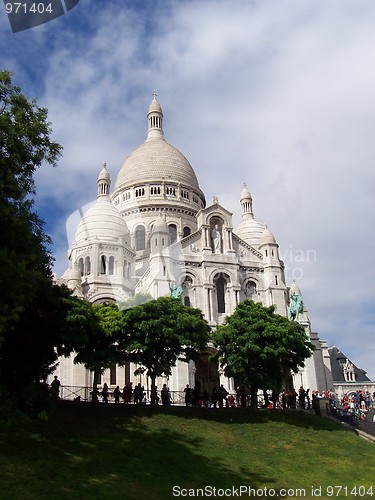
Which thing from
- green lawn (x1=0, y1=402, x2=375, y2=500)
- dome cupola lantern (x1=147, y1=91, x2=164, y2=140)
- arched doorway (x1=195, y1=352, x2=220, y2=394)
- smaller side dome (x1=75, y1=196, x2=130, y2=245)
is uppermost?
dome cupola lantern (x1=147, y1=91, x2=164, y2=140)

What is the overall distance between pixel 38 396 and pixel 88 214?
Result: 39.1m

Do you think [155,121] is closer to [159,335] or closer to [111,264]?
[111,264]

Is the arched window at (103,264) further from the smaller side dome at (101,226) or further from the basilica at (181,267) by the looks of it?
the smaller side dome at (101,226)

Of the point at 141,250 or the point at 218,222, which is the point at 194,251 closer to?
the point at 218,222

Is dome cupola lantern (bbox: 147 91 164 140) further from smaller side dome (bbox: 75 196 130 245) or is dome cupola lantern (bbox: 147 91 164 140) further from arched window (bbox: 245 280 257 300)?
arched window (bbox: 245 280 257 300)

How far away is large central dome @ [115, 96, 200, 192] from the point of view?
70500 millimetres

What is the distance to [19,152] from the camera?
62.8 ft

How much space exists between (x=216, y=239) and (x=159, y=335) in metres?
21.7

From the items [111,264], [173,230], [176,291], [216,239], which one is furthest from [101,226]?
[176,291]

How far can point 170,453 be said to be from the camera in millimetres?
22359

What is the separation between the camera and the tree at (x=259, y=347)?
1217 inches

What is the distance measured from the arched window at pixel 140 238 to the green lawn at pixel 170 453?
37464mm

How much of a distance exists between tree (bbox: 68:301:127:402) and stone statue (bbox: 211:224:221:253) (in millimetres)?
20334

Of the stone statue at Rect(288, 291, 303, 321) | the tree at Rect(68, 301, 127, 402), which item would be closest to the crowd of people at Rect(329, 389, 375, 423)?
the stone statue at Rect(288, 291, 303, 321)
